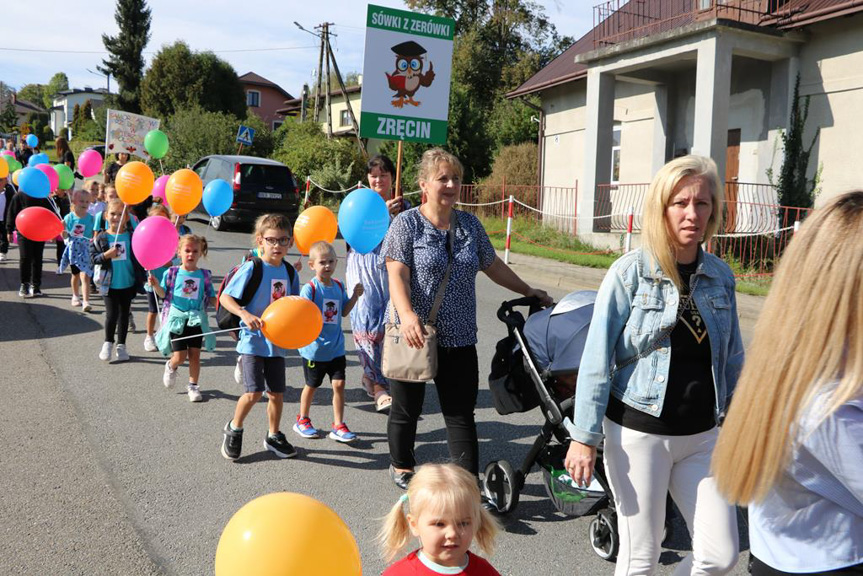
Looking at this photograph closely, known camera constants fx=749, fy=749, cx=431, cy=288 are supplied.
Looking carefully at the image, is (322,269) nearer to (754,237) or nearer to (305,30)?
(754,237)

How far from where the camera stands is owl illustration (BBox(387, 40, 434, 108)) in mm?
7344

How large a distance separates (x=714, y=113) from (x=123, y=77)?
60.2m

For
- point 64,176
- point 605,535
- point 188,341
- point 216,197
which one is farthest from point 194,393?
point 64,176

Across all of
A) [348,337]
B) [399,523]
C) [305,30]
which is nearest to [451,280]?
[399,523]

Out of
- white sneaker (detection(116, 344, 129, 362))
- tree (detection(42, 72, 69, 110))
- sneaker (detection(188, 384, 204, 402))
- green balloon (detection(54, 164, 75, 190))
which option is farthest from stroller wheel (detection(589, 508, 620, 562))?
tree (detection(42, 72, 69, 110))

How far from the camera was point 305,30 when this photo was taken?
116ft

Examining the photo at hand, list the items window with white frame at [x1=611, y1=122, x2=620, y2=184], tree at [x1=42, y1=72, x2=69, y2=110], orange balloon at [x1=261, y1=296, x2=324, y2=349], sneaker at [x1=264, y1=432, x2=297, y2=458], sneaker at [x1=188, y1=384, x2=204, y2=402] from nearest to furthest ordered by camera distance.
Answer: orange balloon at [x1=261, y1=296, x2=324, y2=349], sneaker at [x1=264, y1=432, x2=297, y2=458], sneaker at [x1=188, y1=384, x2=204, y2=402], window with white frame at [x1=611, y1=122, x2=620, y2=184], tree at [x1=42, y1=72, x2=69, y2=110]

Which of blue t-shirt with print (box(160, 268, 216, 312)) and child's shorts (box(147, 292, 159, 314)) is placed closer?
blue t-shirt with print (box(160, 268, 216, 312))

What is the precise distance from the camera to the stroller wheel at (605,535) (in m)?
3.55

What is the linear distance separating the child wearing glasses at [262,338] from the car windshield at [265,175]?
13147 mm

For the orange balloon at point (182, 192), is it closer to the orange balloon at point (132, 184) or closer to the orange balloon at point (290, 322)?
the orange balloon at point (132, 184)

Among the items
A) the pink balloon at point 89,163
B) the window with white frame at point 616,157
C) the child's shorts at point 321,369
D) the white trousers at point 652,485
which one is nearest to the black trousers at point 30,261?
the pink balloon at point 89,163

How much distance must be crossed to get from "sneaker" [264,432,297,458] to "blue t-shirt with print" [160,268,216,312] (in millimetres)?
1876

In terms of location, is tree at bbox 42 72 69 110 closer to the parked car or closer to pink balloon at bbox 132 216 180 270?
the parked car
